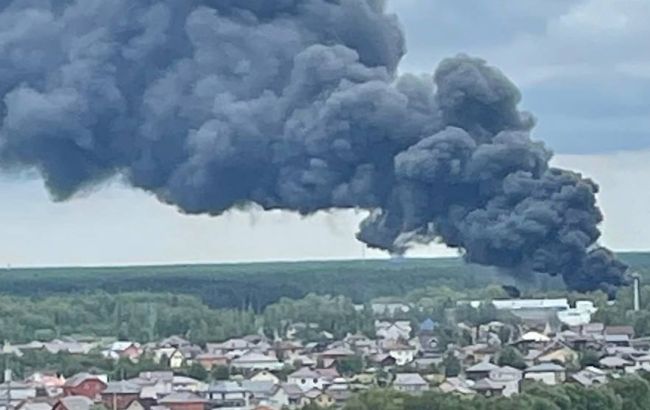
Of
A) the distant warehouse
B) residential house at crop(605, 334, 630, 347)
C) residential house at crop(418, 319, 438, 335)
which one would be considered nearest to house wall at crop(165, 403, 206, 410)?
residential house at crop(605, 334, 630, 347)

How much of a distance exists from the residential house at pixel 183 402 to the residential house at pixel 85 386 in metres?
1.52

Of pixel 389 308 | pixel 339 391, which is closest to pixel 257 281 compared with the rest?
pixel 389 308

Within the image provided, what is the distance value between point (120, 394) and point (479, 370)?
6.30 meters

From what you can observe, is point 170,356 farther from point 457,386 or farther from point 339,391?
point 457,386

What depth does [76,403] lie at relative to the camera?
34594mm

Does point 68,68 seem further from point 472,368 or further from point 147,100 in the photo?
point 472,368

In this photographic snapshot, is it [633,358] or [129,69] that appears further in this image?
[129,69]

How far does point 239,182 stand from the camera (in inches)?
1788

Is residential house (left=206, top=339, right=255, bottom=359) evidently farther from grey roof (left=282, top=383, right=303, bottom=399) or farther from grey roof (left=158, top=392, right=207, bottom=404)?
grey roof (left=158, top=392, right=207, bottom=404)

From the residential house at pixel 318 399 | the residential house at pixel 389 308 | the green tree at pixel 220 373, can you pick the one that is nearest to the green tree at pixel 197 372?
the green tree at pixel 220 373

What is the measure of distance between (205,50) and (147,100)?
1.71 meters

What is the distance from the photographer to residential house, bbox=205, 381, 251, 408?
35.7 m

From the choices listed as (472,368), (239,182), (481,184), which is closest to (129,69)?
(239,182)

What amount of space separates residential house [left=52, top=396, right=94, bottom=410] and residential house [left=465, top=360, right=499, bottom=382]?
645cm
